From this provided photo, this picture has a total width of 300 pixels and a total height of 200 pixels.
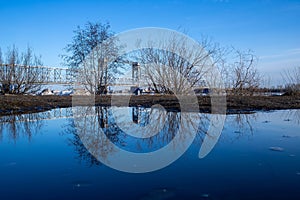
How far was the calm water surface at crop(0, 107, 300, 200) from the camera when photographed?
1.44m

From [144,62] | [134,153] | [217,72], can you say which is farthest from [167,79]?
[134,153]

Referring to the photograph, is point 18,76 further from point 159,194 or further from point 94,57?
point 159,194

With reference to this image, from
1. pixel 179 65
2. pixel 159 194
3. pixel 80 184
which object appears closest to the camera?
pixel 159 194

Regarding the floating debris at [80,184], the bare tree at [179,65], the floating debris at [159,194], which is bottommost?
the floating debris at [159,194]

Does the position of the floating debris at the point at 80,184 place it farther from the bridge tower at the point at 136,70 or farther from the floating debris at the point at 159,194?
the bridge tower at the point at 136,70

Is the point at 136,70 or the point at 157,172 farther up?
the point at 136,70

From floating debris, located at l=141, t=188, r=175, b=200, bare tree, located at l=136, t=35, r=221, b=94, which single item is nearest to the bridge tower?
bare tree, located at l=136, t=35, r=221, b=94

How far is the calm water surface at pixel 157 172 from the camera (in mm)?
1438

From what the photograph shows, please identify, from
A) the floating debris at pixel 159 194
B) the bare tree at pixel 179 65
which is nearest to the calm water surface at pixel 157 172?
the floating debris at pixel 159 194

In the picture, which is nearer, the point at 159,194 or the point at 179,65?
the point at 159,194

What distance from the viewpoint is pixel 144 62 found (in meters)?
13.2

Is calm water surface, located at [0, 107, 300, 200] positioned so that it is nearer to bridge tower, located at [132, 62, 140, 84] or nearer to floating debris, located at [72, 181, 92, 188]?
floating debris, located at [72, 181, 92, 188]

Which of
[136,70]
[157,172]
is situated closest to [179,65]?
[136,70]

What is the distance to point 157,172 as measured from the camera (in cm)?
183
